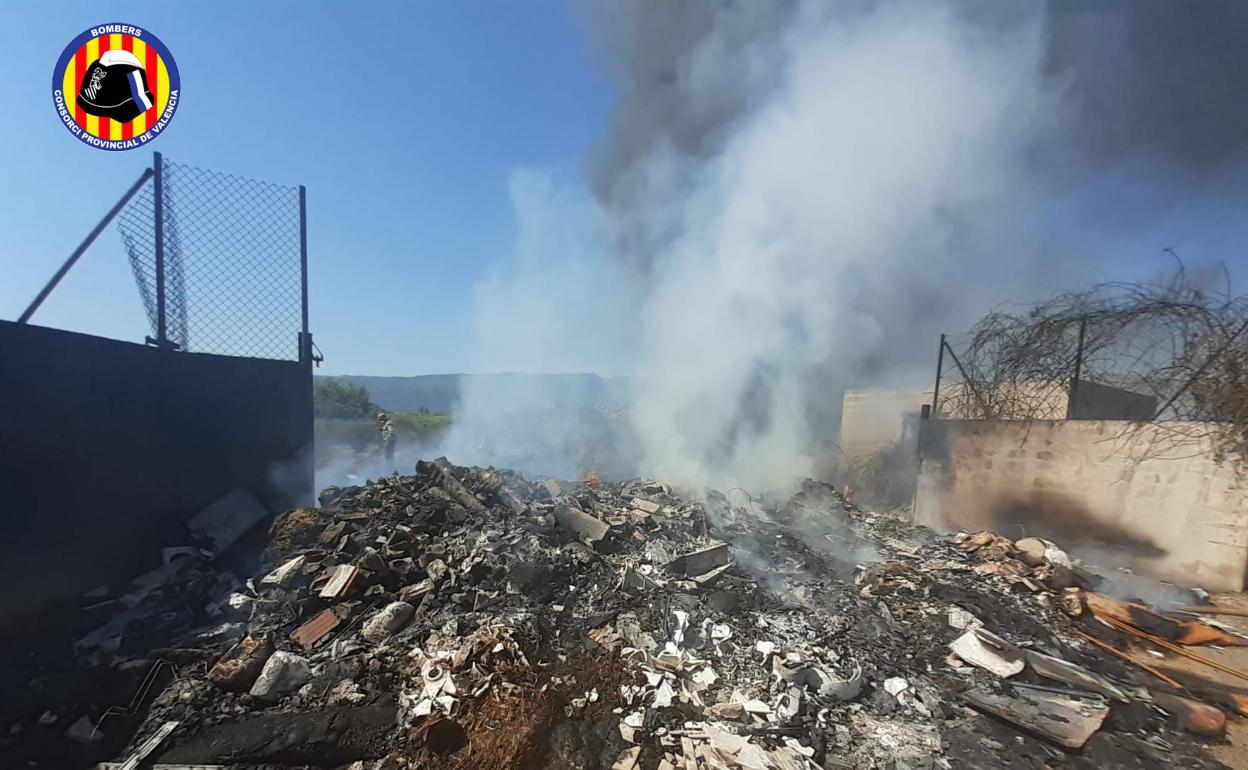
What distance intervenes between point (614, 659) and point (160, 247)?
5738mm

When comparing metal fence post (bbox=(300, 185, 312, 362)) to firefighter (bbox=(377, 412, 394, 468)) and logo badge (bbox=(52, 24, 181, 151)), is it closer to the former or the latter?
logo badge (bbox=(52, 24, 181, 151))

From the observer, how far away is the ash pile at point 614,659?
3.28 m

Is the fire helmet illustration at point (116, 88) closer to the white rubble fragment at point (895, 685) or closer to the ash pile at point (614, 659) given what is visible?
the ash pile at point (614, 659)

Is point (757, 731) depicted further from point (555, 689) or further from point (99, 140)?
point (99, 140)

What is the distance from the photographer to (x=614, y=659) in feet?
13.4

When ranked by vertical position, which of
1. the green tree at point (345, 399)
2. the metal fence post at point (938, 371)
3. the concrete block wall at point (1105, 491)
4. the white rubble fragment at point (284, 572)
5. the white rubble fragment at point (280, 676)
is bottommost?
the green tree at point (345, 399)

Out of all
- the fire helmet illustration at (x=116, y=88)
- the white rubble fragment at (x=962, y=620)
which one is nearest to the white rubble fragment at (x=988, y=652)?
the white rubble fragment at (x=962, y=620)

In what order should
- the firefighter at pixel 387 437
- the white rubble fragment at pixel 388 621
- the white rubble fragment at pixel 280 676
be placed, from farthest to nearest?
the firefighter at pixel 387 437
the white rubble fragment at pixel 388 621
the white rubble fragment at pixel 280 676

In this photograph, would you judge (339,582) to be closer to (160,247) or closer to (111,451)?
(111,451)

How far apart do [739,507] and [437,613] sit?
246 inches

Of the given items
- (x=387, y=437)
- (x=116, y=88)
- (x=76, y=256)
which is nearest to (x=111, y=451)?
(x=76, y=256)

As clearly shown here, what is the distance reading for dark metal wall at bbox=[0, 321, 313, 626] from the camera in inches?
148

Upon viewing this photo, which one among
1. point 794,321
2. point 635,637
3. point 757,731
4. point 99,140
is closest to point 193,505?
point 99,140

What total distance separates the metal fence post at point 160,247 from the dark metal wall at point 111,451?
22 centimetres
